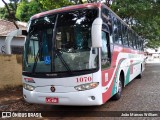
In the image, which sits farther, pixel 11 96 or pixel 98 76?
pixel 11 96

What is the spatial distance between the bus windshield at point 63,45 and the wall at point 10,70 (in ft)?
12.6

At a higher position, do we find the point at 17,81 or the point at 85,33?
the point at 85,33

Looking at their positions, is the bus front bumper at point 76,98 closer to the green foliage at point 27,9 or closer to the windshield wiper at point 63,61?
the windshield wiper at point 63,61

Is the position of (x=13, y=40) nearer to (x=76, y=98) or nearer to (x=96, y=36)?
(x=76, y=98)

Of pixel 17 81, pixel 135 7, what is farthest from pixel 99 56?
pixel 135 7

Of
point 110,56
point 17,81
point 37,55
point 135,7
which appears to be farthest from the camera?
point 135,7

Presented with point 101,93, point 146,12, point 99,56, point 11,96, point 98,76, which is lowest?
point 11,96

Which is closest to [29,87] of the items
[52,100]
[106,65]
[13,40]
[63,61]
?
[52,100]

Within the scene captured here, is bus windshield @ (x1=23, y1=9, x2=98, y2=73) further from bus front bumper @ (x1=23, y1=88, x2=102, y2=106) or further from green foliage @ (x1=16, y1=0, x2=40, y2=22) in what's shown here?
green foliage @ (x1=16, y1=0, x2=40, y2=22)

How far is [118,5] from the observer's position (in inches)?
645

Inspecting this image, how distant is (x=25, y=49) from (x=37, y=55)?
569 mm

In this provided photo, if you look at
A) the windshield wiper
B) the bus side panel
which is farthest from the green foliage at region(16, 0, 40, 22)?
the windshield wiper

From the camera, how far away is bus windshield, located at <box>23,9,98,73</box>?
5871mm

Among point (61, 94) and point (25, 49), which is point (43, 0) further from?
point (61, 94)
